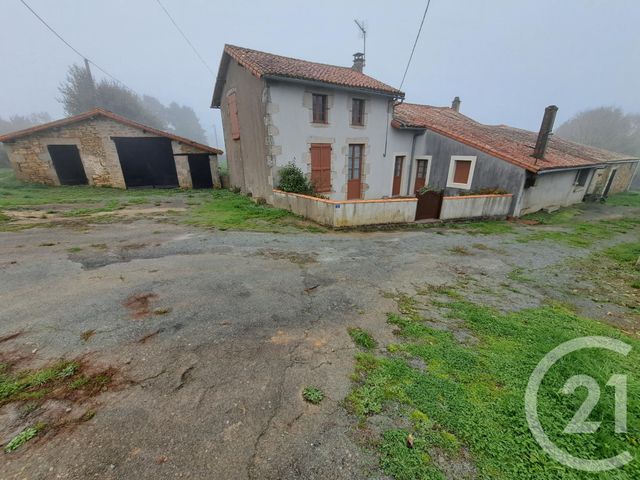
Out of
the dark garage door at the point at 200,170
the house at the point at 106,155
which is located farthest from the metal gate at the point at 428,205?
the dark garage door at the point at 200,170

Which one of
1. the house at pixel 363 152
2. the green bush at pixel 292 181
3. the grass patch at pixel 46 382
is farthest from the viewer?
the green bush at pixel 292 181

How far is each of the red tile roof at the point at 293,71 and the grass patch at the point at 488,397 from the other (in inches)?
401

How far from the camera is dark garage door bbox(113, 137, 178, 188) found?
15406 mm

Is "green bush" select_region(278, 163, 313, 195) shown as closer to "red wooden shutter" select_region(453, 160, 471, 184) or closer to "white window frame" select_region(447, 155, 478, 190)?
"white window frame" select_region(447, 155, 478, 190)

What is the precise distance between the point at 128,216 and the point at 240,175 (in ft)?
21.5

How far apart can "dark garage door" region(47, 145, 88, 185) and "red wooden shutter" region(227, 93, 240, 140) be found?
9.36 metres

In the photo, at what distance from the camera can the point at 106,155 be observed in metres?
14.9

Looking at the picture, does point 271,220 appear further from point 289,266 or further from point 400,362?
point 400,362

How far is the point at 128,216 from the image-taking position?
934cm

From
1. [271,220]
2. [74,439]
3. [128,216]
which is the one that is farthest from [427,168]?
[74,439]

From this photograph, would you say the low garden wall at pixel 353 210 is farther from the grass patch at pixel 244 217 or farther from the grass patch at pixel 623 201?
the grass patch at pixel 623 201

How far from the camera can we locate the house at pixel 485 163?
445 inches

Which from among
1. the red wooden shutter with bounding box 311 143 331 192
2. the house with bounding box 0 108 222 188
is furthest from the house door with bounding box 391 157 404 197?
the house with bounding box 0 108 222 188

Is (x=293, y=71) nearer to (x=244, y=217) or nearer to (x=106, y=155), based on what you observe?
(x=244, y=217)
